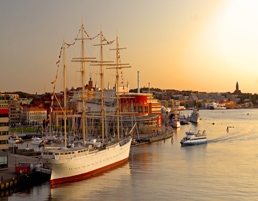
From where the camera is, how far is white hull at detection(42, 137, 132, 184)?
18.5m

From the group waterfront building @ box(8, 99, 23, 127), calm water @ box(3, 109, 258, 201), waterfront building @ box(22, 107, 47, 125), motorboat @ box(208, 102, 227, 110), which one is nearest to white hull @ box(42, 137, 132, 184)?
calm water @ box(3, 109, 258, 201)

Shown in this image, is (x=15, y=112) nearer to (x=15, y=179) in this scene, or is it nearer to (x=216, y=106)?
(x=15, y=179)

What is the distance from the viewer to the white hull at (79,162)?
18.5 meters

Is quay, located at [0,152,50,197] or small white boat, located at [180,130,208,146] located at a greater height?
small white boat, located at [180,130,208,146]

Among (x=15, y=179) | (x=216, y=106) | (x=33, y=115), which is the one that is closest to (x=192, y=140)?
(x=15, y=179)

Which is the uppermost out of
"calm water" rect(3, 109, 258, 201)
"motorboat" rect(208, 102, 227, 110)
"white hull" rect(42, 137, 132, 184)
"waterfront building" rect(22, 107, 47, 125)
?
"motorboat" rect(208, 102, 227, 110)

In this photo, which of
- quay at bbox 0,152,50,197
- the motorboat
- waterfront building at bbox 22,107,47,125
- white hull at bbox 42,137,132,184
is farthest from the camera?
the motorboat

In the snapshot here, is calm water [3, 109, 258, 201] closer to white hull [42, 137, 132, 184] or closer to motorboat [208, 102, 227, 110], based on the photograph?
white hull [42, 137, 132, 184]

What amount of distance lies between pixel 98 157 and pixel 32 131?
2571 centimetres

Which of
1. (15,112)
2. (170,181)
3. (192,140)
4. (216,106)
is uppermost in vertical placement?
(216,106)

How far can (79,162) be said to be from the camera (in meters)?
19.5

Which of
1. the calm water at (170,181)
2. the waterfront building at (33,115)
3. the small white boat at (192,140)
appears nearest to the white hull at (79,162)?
the calm water at (170,181)

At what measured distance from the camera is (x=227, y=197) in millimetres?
15672

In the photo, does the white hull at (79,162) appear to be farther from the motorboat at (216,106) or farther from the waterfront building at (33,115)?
the motorboat at (216,106)
